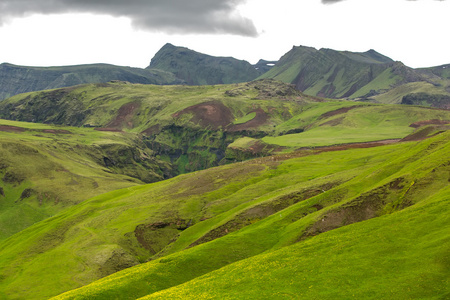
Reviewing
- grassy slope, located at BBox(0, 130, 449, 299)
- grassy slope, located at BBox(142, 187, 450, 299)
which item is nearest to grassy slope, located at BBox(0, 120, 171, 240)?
grassy slope, located at BBox(0, 130, 449, 299)

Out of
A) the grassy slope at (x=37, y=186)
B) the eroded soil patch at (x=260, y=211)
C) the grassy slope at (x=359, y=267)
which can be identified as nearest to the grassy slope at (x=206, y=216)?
the eroded soil patch at (x=260, y=211)

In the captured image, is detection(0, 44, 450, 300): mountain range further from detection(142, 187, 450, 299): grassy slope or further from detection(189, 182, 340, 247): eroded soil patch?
detection(189, 182, 340, 247): eroded soil patch

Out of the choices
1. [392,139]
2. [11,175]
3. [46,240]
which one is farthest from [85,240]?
[392,139]

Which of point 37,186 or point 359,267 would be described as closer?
point 359,267

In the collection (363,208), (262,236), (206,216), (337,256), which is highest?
(363,208)

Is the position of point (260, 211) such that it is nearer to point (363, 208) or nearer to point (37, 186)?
point (363, 208)

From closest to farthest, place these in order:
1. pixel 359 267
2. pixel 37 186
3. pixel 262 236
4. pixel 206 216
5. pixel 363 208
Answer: pixel 359 267, pixel 363 208, pixel 262 236, pixel 206 216, pixel 37 186

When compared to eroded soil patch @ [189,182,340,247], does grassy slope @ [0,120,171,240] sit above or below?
below

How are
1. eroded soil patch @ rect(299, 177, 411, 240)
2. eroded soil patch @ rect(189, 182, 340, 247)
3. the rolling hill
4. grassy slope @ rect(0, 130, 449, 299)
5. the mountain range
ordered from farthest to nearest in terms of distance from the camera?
eroded soil patch @ rect(189, 182, 340, 247)
grassy slope @ rect(0, 130, 449, 299)
eroded soil patch @ rect(299, 177, 411, 240)
the rolling hill
the mountain range

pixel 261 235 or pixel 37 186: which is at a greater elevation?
pixel 261 235

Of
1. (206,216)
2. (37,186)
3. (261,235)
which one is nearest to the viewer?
(261,235)

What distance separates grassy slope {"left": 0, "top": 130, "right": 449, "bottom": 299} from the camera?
188ft

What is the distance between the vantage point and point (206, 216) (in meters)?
90.9

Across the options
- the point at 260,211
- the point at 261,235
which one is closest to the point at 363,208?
the point at 261,235
